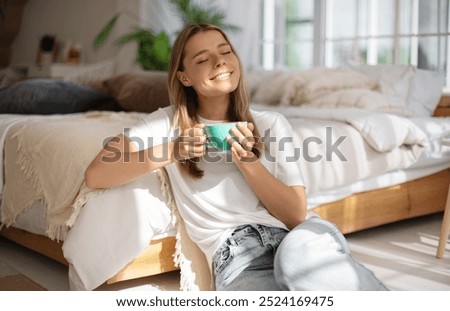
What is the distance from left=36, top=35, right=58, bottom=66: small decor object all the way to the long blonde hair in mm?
4749

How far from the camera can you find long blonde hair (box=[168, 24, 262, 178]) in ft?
5.41

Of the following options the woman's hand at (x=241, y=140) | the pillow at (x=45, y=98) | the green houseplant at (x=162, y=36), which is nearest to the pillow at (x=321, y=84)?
the pillow at (x=45, y=98)

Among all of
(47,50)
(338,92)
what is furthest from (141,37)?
(338,92)

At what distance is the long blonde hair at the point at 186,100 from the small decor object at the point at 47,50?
4749mm

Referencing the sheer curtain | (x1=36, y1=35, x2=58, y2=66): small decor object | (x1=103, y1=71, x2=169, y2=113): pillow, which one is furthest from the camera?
(x1=36, y1=35, x2=58, y2=66): small decor object

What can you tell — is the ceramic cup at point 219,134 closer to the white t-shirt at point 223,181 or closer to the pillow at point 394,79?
the white t-shirt at point 223,181

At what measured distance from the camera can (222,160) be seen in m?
A: 1.67

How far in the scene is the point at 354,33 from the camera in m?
4.16

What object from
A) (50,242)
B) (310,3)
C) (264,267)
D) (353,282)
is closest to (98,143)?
(50,242)

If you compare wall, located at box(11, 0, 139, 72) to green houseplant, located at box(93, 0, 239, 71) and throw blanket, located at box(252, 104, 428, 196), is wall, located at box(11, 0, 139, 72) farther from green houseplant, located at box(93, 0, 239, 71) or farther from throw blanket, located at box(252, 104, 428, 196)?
throw blanket, located at box(252, 104, 428, 196)

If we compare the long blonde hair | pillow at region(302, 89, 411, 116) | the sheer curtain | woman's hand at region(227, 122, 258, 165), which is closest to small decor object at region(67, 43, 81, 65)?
the sheer curtain

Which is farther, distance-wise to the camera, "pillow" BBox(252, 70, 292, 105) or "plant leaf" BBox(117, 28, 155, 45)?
"plant leaf" BBox(117, 28, 155, 45)

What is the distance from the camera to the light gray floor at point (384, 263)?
6.50ft

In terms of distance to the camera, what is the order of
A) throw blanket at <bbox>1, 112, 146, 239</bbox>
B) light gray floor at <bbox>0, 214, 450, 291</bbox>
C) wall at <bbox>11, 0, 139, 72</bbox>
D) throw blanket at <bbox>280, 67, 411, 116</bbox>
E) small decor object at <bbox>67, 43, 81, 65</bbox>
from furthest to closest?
small decor object at <bbox>67, 43, 81, 65</bbox> < wall at <bbox>11, 0, 139, 72</bbox> < throw blanket at <bbox>280, 67, 411, 116</bbox> < light gray floor at <bbox>0, 214, 450, 291</bbox> < throw blanket at <bbox>1, 112, 146, 239</bbox>
